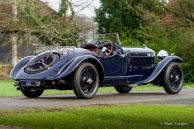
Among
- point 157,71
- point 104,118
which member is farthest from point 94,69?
point 104,118

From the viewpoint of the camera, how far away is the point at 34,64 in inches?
574

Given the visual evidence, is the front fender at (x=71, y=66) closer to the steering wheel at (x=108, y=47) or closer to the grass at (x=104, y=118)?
the steering wheel at (x=108, y=47)

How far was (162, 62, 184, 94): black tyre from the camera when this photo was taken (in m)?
16.8

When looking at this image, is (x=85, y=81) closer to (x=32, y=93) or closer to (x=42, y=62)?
(x=42, y=62)

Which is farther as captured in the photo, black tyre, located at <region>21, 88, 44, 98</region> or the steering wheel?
the steering wheel

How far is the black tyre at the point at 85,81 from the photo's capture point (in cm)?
1420

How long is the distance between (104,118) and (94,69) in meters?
5.06

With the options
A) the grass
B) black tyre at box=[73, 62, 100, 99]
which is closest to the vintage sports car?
black tyre at box=[73, 62, 100, 99]

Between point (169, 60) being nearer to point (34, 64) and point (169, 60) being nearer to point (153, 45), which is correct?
point (34, 64)

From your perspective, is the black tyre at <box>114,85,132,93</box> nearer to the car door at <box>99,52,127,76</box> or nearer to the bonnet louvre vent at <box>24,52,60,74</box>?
the car door at <box>99,52,127,76</box>

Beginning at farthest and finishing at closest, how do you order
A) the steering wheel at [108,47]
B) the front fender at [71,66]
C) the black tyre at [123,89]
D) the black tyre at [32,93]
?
1. the black tyre at [123,89]
2. the steering wheel at [108,47]
3. the black tyre at [32,93]
4. the front fender at [71,66]

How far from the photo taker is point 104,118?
9.73 meters

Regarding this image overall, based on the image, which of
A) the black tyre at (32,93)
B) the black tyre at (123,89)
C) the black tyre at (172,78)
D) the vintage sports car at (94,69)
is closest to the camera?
the vintage sports car at (94,69)

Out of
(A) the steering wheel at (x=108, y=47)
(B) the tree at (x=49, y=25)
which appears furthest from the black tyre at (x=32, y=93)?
(B) the tree at (x=49, y=25)
